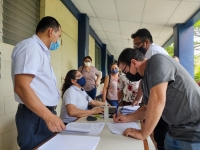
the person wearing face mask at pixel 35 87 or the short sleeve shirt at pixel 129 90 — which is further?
the short sleeve shirt at pixel 129 90

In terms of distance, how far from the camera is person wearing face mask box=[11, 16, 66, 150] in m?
1.03

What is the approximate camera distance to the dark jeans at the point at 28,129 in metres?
1.18

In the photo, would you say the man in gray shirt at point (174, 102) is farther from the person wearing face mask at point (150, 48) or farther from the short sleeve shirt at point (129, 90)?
the short sleeve shirt at point (129, 90)

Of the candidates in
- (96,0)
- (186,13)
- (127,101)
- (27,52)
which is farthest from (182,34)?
(27,52)

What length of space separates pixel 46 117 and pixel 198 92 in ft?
2.79

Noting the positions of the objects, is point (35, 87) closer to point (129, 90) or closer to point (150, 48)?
point (150, 48)

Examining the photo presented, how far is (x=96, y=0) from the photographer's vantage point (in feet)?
12.0

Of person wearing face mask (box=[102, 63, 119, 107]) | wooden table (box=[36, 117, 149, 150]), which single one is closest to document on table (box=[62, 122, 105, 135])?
wooden table (box=[36, 117, 149, 150])

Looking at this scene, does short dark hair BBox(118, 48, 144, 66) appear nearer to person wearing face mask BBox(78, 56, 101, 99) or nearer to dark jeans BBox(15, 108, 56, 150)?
dark jeans BBox(15, 108, 56, 150)

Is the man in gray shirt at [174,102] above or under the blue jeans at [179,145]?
above

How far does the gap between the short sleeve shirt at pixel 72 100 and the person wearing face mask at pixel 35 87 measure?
1.47 feet

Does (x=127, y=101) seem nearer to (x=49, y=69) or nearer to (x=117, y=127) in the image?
(x=117, y=127)

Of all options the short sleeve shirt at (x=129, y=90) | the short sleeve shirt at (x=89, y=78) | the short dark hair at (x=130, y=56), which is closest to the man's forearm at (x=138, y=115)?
the short dark hair at (x=130, y=56)

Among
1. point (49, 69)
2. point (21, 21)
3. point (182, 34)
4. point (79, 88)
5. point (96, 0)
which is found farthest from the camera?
point (182, 34)
